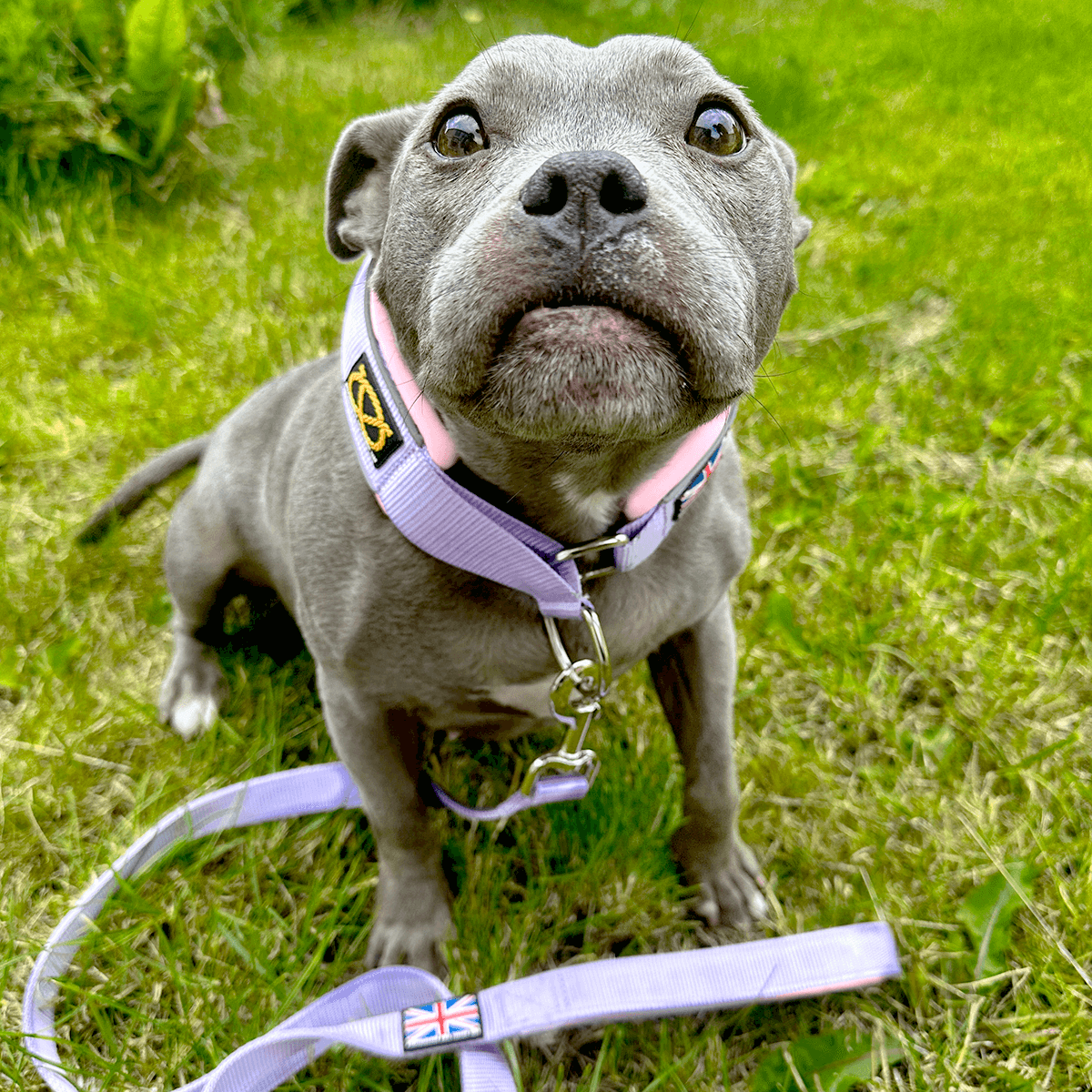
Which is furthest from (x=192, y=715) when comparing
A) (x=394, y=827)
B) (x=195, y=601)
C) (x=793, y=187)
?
(x=793, y=187)

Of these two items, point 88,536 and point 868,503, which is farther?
point 868,503

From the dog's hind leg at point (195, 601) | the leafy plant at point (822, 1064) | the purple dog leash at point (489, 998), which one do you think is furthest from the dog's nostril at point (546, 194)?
the leafy plant at point (822, 1064)

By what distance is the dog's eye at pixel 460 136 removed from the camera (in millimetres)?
1392

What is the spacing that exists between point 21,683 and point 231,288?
2.06m

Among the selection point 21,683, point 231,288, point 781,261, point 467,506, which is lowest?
point 21,683

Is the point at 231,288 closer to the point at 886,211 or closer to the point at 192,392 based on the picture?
the point at 192,392

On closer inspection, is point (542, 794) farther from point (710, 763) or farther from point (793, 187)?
point (793, 187)

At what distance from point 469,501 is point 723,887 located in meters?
1.18

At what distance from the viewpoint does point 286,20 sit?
6.98 m

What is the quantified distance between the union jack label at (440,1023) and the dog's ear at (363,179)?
1442 millimetres

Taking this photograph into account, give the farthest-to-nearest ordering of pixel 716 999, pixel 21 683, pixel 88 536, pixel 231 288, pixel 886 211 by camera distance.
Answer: pixel 886 211 → pixel 231 288 → pixel 88 536 → pixel 21 683 → pixel 716 999

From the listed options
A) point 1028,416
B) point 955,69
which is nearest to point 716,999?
point 1028,416

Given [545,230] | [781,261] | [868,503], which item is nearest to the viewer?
[545,230]

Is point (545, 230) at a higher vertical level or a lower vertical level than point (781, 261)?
higher
